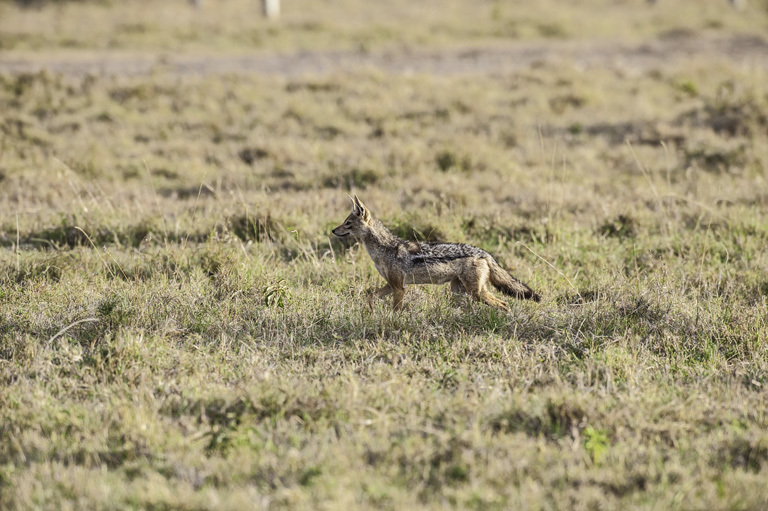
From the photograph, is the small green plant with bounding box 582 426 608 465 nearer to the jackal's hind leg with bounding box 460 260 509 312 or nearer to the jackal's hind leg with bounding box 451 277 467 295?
the jackal's hind leg with bounding box 460 260 509 312

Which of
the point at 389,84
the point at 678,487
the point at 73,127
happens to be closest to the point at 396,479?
the point at 678,487

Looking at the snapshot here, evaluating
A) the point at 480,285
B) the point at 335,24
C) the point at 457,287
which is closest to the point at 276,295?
the point at 457,287

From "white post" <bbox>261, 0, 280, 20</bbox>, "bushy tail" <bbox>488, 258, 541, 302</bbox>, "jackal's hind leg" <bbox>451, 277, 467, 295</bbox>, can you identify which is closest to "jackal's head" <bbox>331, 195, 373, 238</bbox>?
"jackal's hind leg" <bbox>451, 277, 467, 295</bbox>

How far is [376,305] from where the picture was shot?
593 centimetres

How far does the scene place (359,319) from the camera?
5633 mm

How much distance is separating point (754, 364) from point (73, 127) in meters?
11.0

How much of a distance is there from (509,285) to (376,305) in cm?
110

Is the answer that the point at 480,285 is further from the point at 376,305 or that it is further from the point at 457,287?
the point at 376,305

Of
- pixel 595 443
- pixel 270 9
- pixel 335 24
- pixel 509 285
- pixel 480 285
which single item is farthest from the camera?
pixel 270 9

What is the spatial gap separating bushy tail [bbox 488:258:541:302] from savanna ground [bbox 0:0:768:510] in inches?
4.5

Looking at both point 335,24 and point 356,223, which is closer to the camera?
point 356,223

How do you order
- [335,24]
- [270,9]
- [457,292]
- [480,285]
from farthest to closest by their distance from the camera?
[270,9]
[335,24]
[457,292]
[480,285]

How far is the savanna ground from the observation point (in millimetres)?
3879

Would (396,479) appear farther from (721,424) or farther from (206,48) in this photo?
(206,48)
